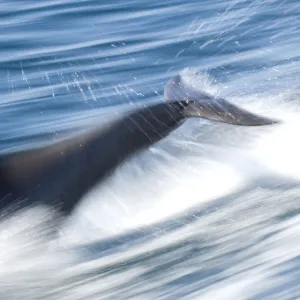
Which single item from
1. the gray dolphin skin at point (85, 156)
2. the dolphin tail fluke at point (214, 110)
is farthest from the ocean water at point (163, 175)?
the dolphin tail fluke at point (214, 110)

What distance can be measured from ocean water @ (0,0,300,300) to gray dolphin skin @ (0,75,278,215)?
0.47 feet

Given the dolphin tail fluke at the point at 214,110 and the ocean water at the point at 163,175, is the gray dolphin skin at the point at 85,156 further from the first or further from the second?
the ocean water at the point at 163,175

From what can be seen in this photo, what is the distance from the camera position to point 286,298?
5277mm

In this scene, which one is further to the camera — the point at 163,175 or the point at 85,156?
the point at 163,175

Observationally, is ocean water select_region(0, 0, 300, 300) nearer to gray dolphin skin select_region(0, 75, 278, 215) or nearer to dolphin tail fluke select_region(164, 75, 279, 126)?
gray dolphin skin select_region(0, 75, 278, 215)

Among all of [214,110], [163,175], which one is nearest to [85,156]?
[214,110]

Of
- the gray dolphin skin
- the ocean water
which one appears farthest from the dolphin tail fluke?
the ocean water

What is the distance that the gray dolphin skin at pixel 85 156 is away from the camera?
6086 millimetres

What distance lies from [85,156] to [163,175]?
1.09 metres

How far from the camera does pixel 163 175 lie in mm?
7180

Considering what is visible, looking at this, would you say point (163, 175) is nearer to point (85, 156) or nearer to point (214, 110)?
point (214, 110)

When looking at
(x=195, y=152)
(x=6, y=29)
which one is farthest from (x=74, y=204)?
(x=6, y=29)

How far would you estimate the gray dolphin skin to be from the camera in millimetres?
6086

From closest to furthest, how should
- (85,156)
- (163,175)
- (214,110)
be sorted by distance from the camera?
(85,156), (214,110), (163,175)
